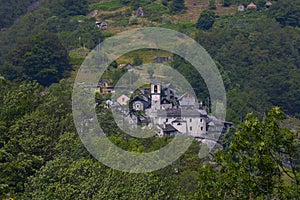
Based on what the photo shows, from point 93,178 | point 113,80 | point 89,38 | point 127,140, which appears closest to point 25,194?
point 93,178

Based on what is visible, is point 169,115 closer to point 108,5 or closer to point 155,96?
point 155,96

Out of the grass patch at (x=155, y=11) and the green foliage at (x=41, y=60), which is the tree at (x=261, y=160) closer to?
the green foliage at (x=41, y=60)

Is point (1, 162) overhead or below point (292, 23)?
below

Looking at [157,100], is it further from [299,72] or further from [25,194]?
[299,72]

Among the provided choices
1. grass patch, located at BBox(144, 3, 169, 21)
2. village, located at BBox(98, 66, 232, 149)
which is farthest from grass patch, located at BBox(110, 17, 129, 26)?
village, located at BBox(98, 66, 232, 149)

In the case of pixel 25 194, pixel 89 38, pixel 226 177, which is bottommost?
pixel 25 194

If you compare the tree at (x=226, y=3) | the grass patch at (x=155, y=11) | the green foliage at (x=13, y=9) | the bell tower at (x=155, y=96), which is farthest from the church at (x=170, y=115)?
the green foliage at (x=13, y=9)

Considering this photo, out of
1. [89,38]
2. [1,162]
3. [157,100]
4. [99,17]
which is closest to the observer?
[1,162]

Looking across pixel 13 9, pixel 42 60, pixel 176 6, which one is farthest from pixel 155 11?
pixel 13 9
